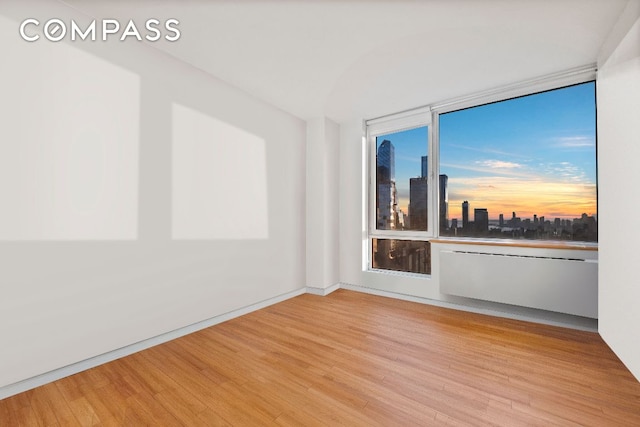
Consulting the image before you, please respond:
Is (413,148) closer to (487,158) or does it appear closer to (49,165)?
(487,158)

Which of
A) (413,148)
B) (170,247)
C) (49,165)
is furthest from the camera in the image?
(413,148)

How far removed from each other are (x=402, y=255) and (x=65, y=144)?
4.07 m

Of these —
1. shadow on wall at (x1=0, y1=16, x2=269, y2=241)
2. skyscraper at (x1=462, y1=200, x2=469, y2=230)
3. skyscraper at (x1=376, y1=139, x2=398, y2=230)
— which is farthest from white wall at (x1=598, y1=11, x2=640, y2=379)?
shadow on wall at (x1=0, y1=16, x2=269, y2=241)

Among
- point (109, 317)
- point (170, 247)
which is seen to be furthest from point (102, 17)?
point (109, 317)

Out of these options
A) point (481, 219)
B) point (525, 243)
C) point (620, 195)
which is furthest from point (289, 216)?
point (620, 195)

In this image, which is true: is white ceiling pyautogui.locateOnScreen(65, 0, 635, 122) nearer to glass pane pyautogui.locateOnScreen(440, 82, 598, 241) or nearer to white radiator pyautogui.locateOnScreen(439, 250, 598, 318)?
glass pane pyautogui.locateOnScreen(440, 82, 598, 241)

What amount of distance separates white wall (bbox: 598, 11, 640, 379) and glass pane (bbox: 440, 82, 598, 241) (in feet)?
1.52

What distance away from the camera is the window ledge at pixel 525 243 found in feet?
9.04

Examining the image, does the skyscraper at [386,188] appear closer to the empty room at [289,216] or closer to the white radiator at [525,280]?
the empty room at [289,216]

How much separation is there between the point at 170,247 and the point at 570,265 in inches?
160

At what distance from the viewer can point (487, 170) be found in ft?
11.6

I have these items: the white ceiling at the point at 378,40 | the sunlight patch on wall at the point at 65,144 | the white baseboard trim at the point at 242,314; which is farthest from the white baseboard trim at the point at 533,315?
the sunlight patch on wall at the point at 65,144

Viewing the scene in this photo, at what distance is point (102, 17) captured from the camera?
7.06 ft

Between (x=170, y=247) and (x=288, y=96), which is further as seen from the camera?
(x=288, y=96)
